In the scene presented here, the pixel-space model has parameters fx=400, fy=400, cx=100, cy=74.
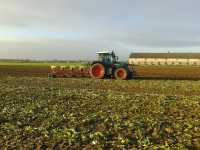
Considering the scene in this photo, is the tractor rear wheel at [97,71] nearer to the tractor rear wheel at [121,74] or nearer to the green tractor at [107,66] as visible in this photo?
the green tractor at [107,66]

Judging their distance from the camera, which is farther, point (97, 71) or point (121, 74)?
point (97, 71)

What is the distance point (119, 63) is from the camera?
33.9 meters

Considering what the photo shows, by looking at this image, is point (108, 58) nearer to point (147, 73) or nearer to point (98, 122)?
point (147, 73)

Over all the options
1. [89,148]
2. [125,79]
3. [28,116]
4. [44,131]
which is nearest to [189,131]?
[89,148]

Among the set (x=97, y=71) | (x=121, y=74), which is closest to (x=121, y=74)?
(x=121, y=74)

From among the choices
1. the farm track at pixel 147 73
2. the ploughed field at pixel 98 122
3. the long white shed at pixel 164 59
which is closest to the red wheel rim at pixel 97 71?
the farm track at pixel 147 73

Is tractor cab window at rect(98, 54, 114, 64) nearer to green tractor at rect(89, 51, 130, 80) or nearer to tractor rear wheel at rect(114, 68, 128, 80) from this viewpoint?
green tractor at rect(89, 51, 130, 80)

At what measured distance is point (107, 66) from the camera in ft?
112

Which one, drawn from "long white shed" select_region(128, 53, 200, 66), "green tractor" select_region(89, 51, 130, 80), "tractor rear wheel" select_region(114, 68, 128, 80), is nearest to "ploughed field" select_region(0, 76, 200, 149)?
"tractor rear wheel" select_region(114, 68, 128, 80)

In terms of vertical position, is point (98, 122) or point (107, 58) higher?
point (107, 58)

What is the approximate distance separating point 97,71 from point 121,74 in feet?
7.24

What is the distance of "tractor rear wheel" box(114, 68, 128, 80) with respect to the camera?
109 ft

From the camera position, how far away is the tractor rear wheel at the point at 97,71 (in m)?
33.9

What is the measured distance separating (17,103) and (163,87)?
38.8ft
